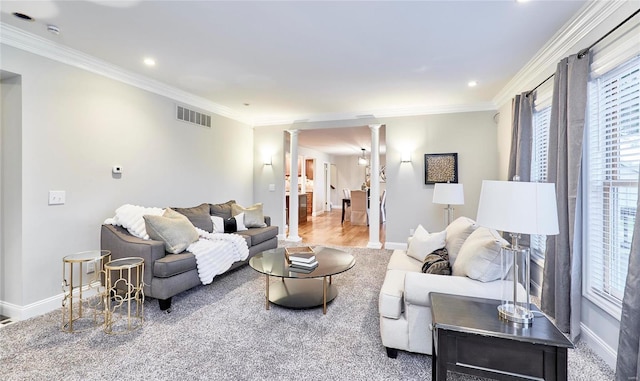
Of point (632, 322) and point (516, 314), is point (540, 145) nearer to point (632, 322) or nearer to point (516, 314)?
point (632, 322)

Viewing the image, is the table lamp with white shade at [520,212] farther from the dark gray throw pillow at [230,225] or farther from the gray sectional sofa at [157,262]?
the dark gray throw pillow at [230,225]

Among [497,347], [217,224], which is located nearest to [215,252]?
[217,224]

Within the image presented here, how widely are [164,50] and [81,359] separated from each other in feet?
8.92

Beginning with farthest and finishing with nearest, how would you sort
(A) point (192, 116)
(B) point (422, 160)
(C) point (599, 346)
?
1. (B) point (422, 160)
2. (A) point (192, 116)
3. (C) point (599, 346)

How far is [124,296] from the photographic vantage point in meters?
2.82

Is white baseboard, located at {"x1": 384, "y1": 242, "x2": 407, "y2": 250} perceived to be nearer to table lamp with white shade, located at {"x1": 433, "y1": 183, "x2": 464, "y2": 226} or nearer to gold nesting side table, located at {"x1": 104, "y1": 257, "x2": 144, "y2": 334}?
table lamp with white shade, located at {"x1": 433, "y1": 183, "x2": 464, "y2": 226}

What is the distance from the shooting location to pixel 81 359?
1943 mm

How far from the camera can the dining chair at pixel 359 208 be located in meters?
8.01

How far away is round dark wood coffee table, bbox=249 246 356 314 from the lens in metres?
2.63

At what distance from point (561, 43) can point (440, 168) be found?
8.03 feet

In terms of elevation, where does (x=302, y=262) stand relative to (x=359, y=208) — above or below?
below

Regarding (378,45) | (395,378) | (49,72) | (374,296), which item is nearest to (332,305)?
(374,296)

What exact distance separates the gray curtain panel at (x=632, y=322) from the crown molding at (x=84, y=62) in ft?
15.3

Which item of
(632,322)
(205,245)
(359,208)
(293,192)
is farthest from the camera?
(359,208)
